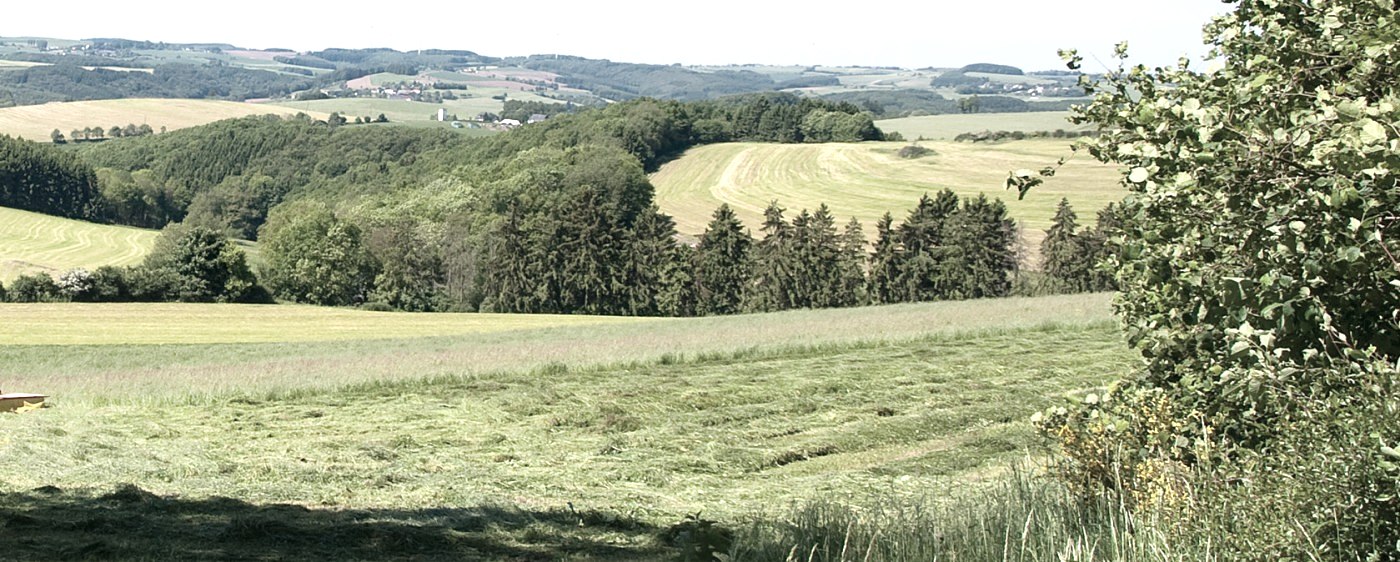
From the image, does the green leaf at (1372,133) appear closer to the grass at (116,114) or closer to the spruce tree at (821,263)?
the spruce tree at (821,263)

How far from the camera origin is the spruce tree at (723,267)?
2638 inches

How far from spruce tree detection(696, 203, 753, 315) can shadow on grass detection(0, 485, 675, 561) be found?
57.3 meters

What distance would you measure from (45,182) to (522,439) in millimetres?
100793

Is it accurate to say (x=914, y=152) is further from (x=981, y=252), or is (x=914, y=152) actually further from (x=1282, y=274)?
(x=1282, y=274)

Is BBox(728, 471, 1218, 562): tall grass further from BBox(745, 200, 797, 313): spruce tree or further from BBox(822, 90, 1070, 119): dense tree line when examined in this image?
BBox(822, 90, 1070, 119): dense tree line

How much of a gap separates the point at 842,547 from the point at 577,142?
357 ft

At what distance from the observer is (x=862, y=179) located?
89938 mm

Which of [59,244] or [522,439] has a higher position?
[522,439]

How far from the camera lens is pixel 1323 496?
4.40 metres

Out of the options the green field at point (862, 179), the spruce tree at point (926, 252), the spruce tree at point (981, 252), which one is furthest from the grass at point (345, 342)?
the green field at point (862, 179)

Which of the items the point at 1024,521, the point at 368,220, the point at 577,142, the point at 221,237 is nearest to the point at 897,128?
the point at 577,142

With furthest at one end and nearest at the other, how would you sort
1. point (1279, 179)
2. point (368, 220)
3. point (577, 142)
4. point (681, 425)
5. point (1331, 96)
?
point (577, 142), point (368, 220), point (681, 425), point (1331, 96), point (1279, 179)

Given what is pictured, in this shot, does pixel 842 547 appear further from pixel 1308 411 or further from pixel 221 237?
pixel 221 237

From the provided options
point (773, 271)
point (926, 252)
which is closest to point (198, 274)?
point (773, 271)
